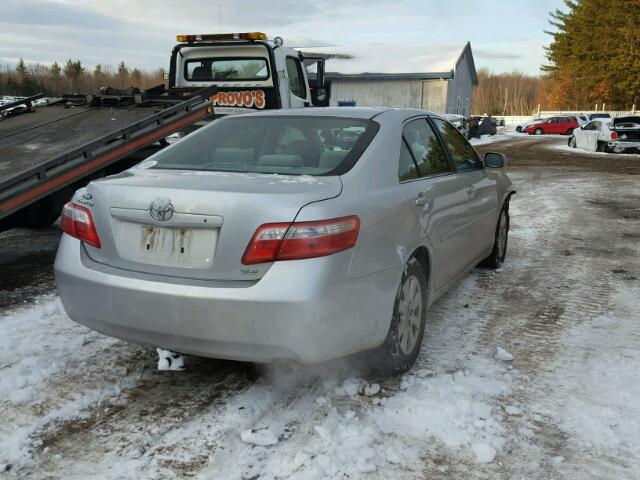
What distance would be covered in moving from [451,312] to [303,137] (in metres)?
1.88

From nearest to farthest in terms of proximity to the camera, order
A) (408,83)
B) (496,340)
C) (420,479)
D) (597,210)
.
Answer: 1. (420,479)
2. (496,340)
3. (597,210)
4. (408,83)

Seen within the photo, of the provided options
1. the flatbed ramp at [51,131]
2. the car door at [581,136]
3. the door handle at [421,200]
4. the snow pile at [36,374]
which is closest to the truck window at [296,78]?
the flatbed ramp at [51,131]

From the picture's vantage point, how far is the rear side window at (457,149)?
458 centimetres

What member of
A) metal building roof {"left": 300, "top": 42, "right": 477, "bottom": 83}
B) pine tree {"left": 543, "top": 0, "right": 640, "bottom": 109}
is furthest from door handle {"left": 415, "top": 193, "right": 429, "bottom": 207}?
pine tree {"left": 543, "top": 0, "right": 640, "bottom": 109}

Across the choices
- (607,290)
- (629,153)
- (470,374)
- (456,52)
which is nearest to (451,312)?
(470,374)

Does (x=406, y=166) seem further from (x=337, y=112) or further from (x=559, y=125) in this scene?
(x=559, y=125)

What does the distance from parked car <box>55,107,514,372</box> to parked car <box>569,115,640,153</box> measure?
22146 millimetres

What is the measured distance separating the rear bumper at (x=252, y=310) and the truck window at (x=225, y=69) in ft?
24.1

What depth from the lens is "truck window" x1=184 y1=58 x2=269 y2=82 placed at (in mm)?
9887

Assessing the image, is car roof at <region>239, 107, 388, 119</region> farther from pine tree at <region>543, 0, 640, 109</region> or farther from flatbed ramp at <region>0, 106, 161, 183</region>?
pine tree at <region>543, 0, 640, 109</region>

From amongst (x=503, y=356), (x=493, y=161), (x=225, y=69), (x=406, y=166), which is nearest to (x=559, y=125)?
(x=225, y=69)

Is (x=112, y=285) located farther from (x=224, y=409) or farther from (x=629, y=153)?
(x=629, y=153)

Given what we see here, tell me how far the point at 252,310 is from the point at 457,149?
270cm

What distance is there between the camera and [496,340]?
13.5ft
